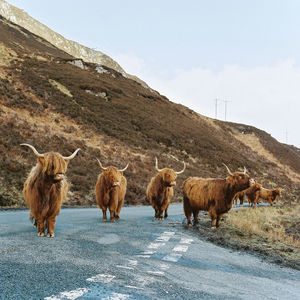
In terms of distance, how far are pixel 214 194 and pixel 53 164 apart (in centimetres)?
449

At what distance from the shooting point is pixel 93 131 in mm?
28344

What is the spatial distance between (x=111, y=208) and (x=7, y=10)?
131193 millimetres

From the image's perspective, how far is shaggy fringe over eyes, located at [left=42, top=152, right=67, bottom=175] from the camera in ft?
17.0

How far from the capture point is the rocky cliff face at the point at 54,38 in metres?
112

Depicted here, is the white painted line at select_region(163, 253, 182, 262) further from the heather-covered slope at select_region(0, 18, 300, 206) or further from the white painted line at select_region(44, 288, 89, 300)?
the heather-covered slope at select_region(0, 18, 300, 206)

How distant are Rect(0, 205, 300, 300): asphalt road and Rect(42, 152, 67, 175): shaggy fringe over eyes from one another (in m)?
1.08

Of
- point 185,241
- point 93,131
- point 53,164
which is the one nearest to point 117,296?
point 53,164

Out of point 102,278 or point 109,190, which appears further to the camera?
point 109,190

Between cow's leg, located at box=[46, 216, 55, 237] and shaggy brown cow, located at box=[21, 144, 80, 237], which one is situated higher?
shaggy brown cow, located at box=[21, 144, 80, 237]

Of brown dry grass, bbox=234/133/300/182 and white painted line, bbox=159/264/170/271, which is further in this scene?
brown dry grass, bbox=234/133/300/182

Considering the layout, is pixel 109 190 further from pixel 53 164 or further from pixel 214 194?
pixel 53 164

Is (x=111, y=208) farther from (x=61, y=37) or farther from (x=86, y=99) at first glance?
(x=61, y=37)

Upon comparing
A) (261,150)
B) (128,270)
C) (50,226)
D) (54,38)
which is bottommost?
(128,270)

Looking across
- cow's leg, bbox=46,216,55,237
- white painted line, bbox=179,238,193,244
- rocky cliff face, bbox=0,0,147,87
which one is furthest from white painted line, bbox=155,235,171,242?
rocky cliff face, bbox=0,0,147,87
